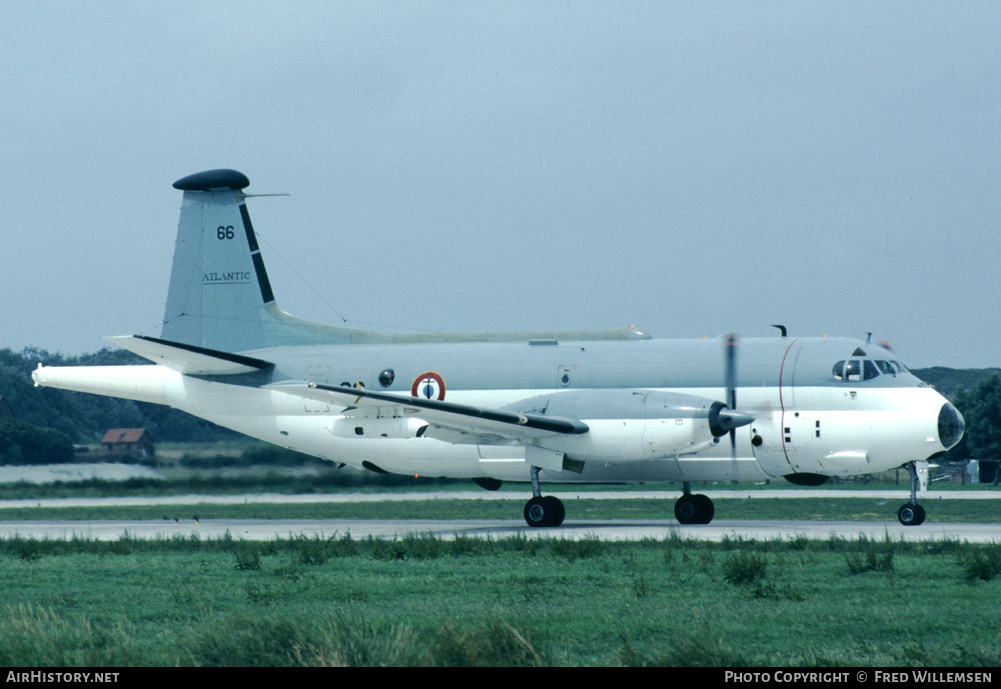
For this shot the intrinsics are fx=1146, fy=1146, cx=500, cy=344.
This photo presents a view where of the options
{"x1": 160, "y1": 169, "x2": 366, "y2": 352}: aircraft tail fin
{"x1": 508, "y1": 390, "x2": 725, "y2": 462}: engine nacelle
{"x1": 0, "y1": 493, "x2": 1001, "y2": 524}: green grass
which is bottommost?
{"x1": 0, "y1": 493, "x2": 1001, "y2": 524}: green grass

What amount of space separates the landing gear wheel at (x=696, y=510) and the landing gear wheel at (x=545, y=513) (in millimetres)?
2992

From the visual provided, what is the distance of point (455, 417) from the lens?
85.5ft

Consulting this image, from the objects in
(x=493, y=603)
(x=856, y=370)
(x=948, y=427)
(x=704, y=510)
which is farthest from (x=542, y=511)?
(x=493, y=603)

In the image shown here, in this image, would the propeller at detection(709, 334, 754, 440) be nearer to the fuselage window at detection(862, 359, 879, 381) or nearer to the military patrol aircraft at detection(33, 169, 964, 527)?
the military patrol aircraft at detection(33, 169, 964, 527)

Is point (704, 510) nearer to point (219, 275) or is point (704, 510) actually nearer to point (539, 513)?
point (539, 513)

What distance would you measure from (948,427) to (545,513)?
936cm

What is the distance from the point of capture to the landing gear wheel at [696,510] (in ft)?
91.9

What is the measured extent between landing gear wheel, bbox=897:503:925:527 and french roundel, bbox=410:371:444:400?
1148 centimetres

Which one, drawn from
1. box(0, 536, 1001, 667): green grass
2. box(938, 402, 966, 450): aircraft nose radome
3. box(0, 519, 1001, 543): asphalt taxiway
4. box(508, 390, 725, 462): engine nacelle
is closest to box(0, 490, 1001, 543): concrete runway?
box(0, 519, 1001, 543): asphalt taxiway

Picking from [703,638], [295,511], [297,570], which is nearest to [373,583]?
[297,570]

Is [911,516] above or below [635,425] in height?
below

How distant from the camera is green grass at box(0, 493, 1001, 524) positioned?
108ft

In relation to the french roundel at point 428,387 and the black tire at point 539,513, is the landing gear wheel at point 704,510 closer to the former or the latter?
the black tire at point 539,513

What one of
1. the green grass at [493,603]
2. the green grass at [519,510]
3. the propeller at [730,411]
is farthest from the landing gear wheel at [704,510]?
the green grass at [493,603]
